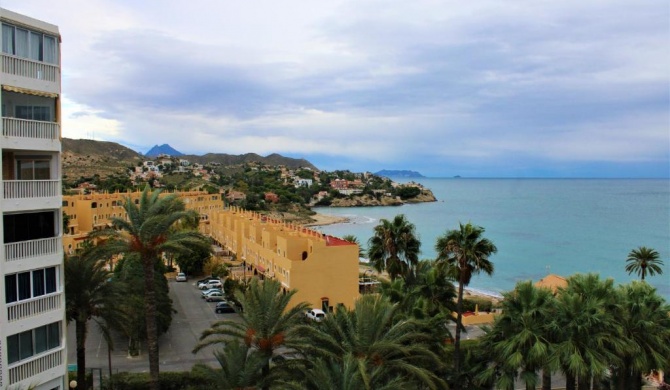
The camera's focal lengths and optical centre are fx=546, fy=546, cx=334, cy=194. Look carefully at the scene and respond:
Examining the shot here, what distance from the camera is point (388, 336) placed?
17062 mm

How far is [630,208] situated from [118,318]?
20706 cm

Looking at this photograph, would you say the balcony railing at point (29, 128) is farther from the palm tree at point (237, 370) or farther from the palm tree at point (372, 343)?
the palm tree at point (372, 343)

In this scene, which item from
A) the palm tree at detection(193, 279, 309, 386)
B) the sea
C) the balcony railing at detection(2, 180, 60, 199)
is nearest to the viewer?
the balcony railing at detection(2, 180, 60, 199)

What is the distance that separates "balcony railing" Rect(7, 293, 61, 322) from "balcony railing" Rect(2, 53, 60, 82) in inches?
232

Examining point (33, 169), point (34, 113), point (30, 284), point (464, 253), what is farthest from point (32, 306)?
point (464, 253)

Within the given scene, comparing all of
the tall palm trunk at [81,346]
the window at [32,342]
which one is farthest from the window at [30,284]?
the tall palm trunk at [81,346]

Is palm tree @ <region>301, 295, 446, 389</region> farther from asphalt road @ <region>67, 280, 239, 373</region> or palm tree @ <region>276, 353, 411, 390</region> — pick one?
asphalt road @ <region>67, 280, 239, 373</region>

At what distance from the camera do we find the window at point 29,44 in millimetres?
13742

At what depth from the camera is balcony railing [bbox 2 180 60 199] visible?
13827 mm

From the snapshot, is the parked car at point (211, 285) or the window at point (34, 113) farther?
the parked car at point (211, 285)

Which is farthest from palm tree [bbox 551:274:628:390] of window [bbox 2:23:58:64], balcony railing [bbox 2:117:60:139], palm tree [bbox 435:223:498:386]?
window [bbox 2:23:58:64]

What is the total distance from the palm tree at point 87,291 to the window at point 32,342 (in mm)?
2930

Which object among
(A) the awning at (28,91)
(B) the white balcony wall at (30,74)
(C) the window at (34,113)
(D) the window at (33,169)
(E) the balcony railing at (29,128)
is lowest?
(D) the window at (33,169)

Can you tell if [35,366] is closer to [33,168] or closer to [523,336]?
[33,168]
